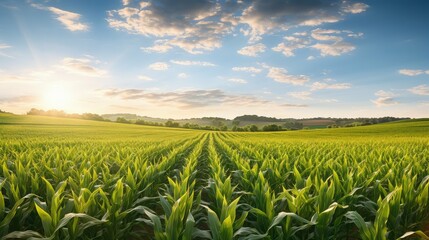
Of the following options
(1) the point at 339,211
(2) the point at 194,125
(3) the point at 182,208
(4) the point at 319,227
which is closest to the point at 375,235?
(4) the point at 319,227

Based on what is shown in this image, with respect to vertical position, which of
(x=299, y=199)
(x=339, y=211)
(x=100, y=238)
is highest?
(x=299, y=199)

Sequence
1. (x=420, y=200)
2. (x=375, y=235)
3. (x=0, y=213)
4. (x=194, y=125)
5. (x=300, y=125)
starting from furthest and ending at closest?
(x=194, y=125), (x=300, y=125), (x=420, y=200), (x=0, y=213), (x=375, y=235)

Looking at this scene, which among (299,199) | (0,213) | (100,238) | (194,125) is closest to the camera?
(0,213)

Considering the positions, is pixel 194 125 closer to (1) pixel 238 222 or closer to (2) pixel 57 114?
(2) pixel 57 114

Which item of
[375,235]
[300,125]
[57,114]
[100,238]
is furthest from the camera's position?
[300,125]

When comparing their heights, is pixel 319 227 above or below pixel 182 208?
below

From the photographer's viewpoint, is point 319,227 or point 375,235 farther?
point 319,227

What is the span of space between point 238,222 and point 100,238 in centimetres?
218

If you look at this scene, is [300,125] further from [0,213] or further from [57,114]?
[0,213]

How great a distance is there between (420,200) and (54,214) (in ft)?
17.8

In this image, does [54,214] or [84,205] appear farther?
[84,205]

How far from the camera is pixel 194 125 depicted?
16625cm

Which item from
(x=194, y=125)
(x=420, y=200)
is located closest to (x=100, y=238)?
(x=420, y=200)

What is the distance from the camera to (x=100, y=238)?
4.48 m
